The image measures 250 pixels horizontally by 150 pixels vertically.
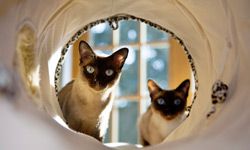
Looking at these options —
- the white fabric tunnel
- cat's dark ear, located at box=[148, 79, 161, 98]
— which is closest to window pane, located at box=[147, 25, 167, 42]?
cat's dark ear, located at box=[148, 79, 161, 98]

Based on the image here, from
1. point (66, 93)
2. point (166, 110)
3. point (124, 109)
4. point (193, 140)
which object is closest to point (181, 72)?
point (124, 109)

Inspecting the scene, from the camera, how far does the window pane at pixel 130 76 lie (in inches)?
94.1

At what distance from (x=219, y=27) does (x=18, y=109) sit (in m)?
0.49

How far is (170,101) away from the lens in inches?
65.9

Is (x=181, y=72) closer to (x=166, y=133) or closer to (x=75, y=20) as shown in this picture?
(x=166, y=133)

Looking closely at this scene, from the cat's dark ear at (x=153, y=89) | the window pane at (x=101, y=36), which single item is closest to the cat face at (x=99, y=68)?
the cat's dark ear at (x=153, y=89)

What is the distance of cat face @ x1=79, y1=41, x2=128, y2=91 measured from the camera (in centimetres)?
158

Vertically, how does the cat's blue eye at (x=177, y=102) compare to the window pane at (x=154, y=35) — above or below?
below

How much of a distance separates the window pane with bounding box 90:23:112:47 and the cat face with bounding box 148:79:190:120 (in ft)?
2.60

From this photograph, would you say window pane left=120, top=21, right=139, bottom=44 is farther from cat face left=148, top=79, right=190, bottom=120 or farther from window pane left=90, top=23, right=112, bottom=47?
cat face left=148, top=79, right=190, bottom=120

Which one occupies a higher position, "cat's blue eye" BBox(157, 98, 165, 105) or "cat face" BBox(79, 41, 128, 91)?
"cat face" BBox(79, 41, 128, 91)

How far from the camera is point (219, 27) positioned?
1.14 meters

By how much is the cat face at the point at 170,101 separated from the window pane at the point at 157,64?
599 millimetres

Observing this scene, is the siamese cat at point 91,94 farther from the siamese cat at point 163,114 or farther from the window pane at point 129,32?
the window pane at point 129,32
